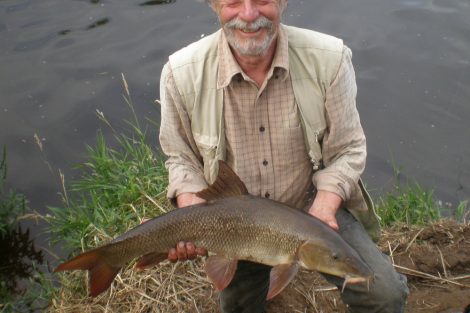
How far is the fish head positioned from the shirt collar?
0.98 metres

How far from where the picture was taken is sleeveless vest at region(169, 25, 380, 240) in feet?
12.0

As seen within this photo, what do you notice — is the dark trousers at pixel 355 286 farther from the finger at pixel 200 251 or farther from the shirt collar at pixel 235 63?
the shirt collar at pixel 235 63

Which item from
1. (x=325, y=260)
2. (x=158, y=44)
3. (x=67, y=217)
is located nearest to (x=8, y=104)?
(x=158, y=44)

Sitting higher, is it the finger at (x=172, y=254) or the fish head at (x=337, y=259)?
the fish head at (x=337, y=259)

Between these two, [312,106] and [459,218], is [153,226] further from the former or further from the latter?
[459,218]

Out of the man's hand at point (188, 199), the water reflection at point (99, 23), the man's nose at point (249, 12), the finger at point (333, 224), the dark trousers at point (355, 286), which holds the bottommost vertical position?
the water reflection at point (99, 23)

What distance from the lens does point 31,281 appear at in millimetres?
5480

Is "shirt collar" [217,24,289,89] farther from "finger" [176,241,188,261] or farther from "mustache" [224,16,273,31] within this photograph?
"finger" [176,241,188,261]

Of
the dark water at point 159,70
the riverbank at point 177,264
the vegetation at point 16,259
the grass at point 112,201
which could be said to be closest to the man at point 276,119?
the riverbank at point 177,264

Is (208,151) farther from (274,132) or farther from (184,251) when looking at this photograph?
(184,251)

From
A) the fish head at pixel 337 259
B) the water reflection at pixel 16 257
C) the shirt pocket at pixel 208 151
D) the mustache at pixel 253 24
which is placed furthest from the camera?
the water reflection at pixel 16 257

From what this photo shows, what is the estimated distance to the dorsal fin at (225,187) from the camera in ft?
Answer: 10.8

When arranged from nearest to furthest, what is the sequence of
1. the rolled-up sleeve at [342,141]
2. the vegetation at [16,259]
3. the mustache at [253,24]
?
1. the mustache at [253,24]
2. the rolled-up sleeve at [342,141]
3. the vegetation at [16,259]

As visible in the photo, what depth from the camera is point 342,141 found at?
12.3ft
